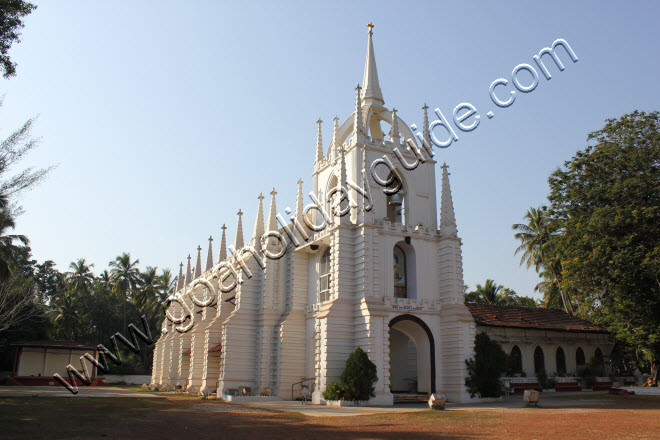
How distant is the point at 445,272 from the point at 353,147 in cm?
894

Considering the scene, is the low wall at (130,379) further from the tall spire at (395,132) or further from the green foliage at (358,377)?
the tall spire at (395,132)

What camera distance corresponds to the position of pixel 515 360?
36.3 metres

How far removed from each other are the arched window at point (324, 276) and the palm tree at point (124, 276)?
51.0 meters

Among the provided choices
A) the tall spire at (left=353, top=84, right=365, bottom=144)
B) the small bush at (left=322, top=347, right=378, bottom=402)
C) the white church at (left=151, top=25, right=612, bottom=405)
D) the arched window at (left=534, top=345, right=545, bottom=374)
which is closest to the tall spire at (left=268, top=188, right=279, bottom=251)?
the white church at (left=151, top=25, right=612, bottom=405)

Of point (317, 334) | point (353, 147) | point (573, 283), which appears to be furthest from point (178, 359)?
point (573, 283)

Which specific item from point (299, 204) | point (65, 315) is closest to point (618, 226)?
point (299, 204)

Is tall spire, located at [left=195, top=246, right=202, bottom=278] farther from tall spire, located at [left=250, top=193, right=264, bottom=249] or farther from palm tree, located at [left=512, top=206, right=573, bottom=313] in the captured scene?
palm tree, located at [left=512, top=206, right=573, bottom=313]

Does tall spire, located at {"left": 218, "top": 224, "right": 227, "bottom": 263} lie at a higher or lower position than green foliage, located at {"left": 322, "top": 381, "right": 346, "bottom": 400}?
higher

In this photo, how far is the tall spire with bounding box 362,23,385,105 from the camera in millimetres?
36531

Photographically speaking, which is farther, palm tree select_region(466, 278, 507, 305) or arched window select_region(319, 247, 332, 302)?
palm tree select_region(466, 278, 507, 305)

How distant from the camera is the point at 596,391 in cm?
3575

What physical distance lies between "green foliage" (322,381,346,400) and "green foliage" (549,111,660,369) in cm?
1567

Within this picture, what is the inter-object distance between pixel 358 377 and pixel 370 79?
20.8 m

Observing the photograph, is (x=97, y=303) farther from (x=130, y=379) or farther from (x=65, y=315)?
(x=130, y=379)
